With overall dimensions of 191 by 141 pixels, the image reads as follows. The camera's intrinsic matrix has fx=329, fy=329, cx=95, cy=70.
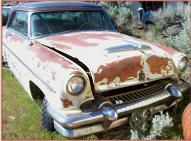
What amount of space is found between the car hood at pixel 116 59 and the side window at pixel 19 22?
577 mm

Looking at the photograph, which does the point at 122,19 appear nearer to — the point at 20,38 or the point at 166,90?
the point at 20,38

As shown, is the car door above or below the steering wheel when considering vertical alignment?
below

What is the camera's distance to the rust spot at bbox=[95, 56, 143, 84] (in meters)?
3.04

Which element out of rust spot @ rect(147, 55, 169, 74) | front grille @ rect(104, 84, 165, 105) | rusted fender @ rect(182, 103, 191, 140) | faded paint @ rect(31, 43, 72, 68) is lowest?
rusted fender @ rect(182, 103, 191, 140)

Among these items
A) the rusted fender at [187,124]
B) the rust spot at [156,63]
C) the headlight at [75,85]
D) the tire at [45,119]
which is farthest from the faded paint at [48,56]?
the rusted fender at [187,124]

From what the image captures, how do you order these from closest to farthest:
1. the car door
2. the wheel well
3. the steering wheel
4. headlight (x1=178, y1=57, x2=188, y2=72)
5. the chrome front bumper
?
the chrome front bumper < headlight (x1=178, y1=57, x2=188, y2=72) < the wheel well < the car door < the steering wheel

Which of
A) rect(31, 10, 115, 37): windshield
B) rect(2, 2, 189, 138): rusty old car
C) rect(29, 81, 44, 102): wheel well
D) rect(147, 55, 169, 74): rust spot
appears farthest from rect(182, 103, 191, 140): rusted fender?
rect(31, 10, 115, 37): windshield

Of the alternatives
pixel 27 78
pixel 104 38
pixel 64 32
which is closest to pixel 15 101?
pixel 27 78

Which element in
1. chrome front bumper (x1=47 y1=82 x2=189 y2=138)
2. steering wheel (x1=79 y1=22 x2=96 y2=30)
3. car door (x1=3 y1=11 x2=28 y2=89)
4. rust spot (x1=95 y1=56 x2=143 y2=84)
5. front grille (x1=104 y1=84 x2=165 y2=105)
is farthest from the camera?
steering wheel (x1=79 y1=22 x2=96 y2=30)

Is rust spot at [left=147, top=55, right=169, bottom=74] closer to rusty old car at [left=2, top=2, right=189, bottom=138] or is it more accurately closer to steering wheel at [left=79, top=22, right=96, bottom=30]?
rusty old car at [left=2, top=2, right=189, bottom=138]

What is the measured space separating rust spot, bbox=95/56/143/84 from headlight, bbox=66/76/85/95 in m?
0.16

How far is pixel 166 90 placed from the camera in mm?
3473

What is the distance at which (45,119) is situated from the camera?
3.30 meters

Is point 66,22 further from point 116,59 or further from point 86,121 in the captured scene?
point 86,121
